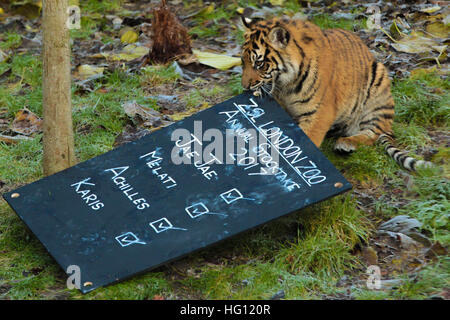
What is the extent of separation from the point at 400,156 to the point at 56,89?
2802 mm

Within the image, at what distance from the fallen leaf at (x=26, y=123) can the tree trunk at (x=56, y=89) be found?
4.13ft

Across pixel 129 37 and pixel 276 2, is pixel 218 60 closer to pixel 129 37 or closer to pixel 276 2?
pixel 129 37

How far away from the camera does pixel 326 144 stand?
216 inches

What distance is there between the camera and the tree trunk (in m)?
4.24

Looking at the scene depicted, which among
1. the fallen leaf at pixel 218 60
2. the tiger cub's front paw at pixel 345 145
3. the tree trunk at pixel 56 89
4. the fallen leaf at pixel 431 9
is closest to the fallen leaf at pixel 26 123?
the tree trunk at pixel 56 89

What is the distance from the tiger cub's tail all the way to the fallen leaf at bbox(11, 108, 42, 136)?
10.6 ft

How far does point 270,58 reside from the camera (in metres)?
4.81

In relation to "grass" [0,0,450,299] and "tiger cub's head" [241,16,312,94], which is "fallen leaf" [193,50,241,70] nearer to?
"grass" [0,0,450,299]

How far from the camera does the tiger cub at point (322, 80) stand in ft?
15.9

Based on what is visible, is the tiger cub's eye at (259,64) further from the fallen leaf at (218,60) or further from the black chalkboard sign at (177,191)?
the fallen leaf at (218,60)

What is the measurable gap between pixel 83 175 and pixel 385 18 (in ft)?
15.3

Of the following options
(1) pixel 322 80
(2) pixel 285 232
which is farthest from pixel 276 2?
(2) pixel 285 232
